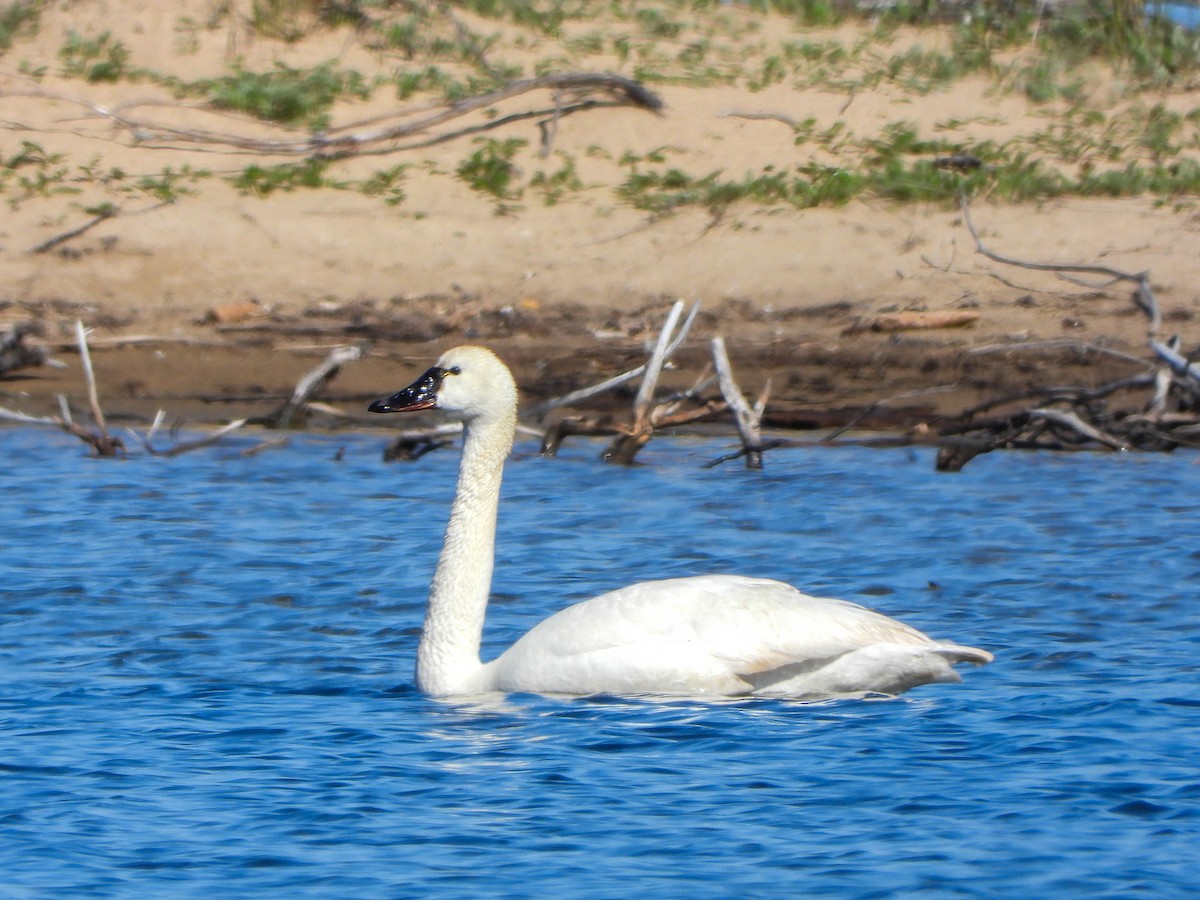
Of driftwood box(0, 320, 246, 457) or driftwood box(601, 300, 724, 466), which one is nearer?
driftwood box(0, 320, 246, 457)

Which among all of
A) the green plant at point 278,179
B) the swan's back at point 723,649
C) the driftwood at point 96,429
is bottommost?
the driftwood at point 96,429

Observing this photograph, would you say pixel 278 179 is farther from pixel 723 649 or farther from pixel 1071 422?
pixel 723 649

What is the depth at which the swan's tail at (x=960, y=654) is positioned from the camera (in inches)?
233

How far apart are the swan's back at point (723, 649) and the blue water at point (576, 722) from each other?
10 cm

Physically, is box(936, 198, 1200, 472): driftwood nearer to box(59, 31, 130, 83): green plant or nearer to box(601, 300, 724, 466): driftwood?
box(601, 300, 724, 466): driftwood

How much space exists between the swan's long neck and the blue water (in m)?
0.14

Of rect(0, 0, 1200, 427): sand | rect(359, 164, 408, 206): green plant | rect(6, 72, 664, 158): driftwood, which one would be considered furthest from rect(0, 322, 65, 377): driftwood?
rect(359, 164, 408, 206): green plant

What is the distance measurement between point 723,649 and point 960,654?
70cm

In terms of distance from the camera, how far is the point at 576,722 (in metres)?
5.82

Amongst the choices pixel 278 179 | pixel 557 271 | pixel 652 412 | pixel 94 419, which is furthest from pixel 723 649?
pixel 278 179

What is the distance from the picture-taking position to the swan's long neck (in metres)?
6.24

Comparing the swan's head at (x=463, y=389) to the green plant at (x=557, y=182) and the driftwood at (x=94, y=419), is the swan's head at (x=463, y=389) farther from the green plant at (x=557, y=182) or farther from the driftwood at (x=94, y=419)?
the green plant at (x=557, y=182)

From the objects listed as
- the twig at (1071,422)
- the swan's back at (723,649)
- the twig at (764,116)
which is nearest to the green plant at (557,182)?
the twig at (764,116)

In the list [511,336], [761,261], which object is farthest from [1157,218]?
[511,336]
